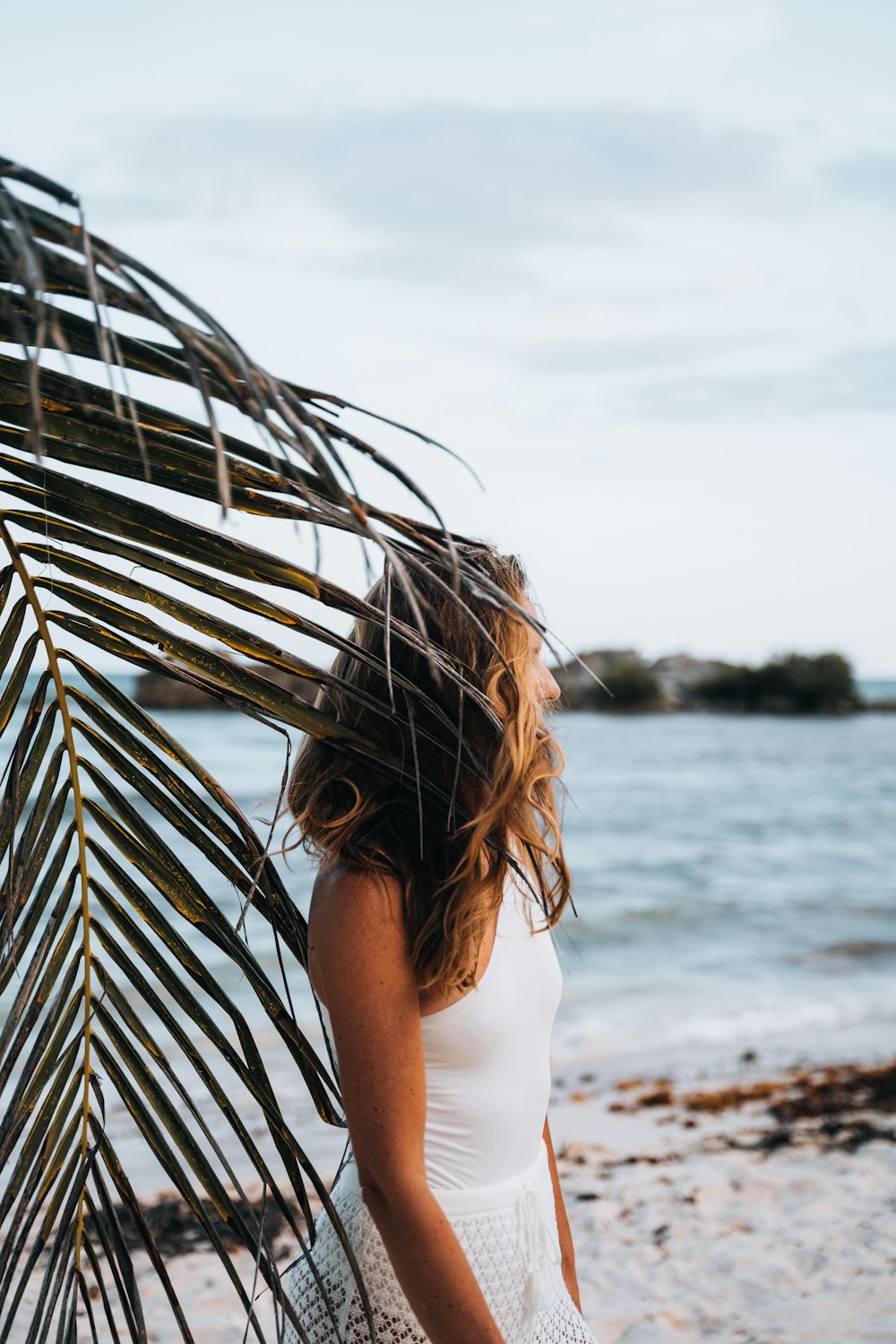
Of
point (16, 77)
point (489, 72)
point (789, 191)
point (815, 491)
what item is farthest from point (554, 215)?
point (16, 77)

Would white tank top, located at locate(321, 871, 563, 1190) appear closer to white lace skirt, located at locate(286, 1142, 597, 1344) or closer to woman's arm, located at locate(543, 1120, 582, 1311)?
white lace skirt, located at locate(286, 1142, 597, 1344)

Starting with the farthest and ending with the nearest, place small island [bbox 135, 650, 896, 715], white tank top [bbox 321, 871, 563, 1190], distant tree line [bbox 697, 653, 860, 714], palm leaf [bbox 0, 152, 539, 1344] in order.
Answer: distant tree line [bbox 697, 653, 860, 714], small island [bbox 135, 650, 896, 715], white tank top [bbox 321, 871, 563, 1190], palm leaf [bbox 0, 152, 539, 1344]

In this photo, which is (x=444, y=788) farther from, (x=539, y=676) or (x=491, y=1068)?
(x=491, y=1068)

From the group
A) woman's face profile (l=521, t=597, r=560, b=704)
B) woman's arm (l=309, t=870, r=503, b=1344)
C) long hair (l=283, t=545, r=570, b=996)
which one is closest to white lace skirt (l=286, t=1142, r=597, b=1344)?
woman's arm (l=309, t=870, r=503, b=1344)

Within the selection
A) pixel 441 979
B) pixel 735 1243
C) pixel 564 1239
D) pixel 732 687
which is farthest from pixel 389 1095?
pixel 732 687

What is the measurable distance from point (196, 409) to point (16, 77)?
100 centimetres

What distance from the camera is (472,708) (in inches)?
56.6

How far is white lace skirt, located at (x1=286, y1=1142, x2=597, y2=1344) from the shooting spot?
1467 millimetres

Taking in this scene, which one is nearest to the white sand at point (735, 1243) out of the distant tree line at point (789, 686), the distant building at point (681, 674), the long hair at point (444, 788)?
the long hair at point (444, 788)

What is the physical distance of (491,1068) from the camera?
1.49m

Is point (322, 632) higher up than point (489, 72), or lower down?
lower down

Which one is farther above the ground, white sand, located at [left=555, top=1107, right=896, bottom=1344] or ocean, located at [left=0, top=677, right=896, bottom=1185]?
white sand, located at [left=555, top=1107, right=896, bottom=1344]

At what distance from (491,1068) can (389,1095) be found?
0.70ft

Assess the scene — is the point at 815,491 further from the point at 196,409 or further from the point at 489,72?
the point at 196,409
